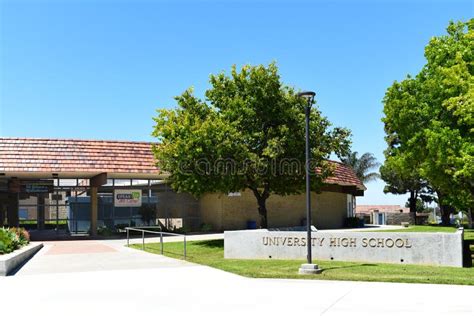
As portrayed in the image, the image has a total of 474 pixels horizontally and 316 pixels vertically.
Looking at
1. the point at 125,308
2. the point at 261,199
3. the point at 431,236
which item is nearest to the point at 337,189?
the point at 261,199

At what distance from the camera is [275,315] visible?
8695 millimetres

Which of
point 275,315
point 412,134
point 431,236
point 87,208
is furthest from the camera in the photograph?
point 87,208

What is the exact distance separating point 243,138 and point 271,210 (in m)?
14.7

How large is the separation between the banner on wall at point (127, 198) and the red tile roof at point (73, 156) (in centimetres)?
389

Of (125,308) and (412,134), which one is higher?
(412,134)

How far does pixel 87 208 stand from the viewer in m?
34.1

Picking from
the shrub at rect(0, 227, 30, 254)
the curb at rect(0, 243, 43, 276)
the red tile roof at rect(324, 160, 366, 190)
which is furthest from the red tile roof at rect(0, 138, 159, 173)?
the red tile roof at rect(324, 160, 366, 190)

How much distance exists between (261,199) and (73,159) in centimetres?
1087

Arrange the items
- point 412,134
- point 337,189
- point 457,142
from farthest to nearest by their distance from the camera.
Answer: point 337,189 < point 412,134 < point 457,142

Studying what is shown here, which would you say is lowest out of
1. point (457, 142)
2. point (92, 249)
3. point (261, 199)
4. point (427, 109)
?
point (92, 249)

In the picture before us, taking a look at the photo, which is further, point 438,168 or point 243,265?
point 438,168

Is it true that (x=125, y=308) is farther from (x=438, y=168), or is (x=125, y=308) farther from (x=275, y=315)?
(x=438, y=168)

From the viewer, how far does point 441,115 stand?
71.6 feet

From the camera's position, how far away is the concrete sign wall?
50.2 ft
